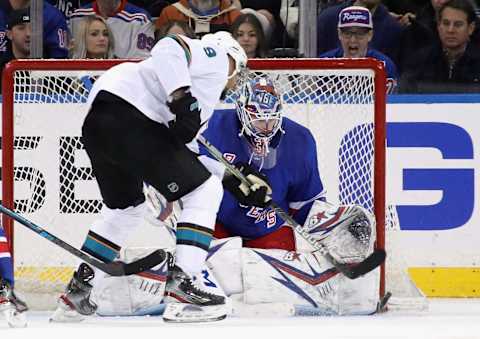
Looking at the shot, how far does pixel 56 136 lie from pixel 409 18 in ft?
5.05

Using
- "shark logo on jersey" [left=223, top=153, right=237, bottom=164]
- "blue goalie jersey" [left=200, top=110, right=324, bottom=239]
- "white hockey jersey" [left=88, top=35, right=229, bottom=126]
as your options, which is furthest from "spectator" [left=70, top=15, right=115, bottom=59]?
"white hockey jersey" [left=88, top=35, right=229, bottom=126]

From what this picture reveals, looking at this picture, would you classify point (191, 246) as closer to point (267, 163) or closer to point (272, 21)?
point (267, 163)

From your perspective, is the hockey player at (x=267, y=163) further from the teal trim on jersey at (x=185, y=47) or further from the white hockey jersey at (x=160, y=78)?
the teal trim on jersey at (x=185, y=47)

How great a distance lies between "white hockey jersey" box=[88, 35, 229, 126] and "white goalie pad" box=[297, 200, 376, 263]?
802mm

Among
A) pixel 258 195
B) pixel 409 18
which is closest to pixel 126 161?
pixel 258 195

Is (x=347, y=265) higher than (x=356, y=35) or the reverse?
the reverse

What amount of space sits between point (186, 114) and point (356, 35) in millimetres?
1703

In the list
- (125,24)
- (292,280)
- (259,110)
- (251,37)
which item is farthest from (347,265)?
(125,24)

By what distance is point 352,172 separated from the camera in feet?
16.7

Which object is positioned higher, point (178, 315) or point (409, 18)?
point (409, 18)

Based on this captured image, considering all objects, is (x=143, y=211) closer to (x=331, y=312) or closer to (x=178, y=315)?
(x=178, y=315)

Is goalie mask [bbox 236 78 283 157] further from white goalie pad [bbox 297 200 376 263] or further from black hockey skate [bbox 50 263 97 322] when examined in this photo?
black hockey skate [bbox 50 263 97 322]

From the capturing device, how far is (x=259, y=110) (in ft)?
15.5

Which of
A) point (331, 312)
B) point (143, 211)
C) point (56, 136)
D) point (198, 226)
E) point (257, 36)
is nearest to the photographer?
point (198, 226)
